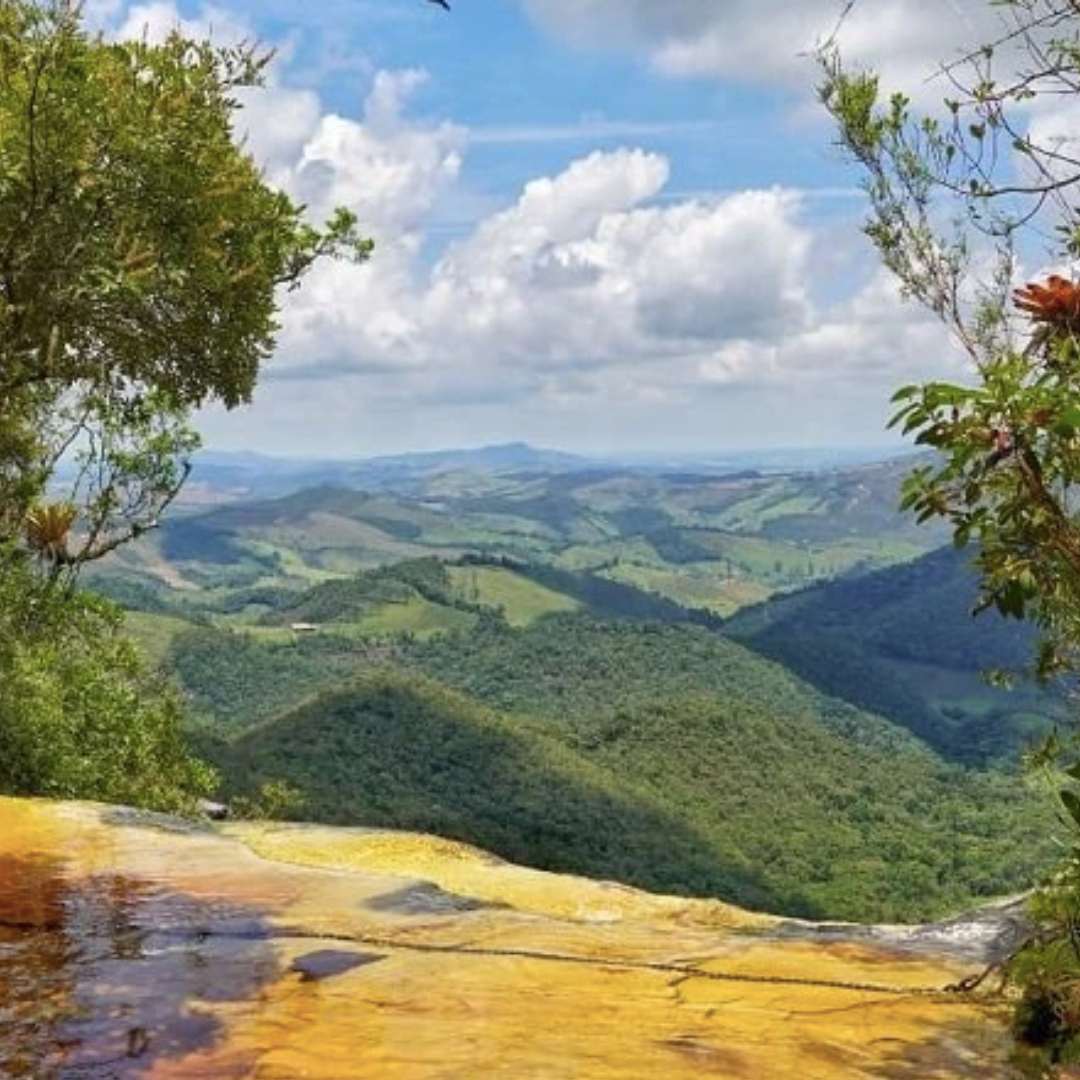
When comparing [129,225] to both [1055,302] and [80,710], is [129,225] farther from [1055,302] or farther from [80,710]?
[80,710]

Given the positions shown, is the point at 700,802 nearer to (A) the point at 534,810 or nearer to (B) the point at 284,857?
(A) the point at 534,810

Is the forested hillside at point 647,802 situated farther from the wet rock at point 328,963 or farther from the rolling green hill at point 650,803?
the wet rock at point 328,963

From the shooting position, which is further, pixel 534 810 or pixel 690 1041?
pixel 534 810

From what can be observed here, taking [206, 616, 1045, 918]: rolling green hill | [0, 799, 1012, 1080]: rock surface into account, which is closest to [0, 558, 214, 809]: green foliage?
[0, 799, 1012, 1080]: rock surface

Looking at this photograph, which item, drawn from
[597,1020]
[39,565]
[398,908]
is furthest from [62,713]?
[597,1020]

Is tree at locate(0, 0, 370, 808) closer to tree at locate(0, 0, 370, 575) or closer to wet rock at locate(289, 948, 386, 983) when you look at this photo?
tree at locate(0, 0, 370, 575)

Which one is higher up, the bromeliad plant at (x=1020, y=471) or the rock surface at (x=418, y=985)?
the bromeliad plant at (x=1020, y=471)

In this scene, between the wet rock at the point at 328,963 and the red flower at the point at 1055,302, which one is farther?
the wet rock at the point at 328,963

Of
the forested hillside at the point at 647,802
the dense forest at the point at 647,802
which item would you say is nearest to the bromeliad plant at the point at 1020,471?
the dense forest at the point at 647,802
